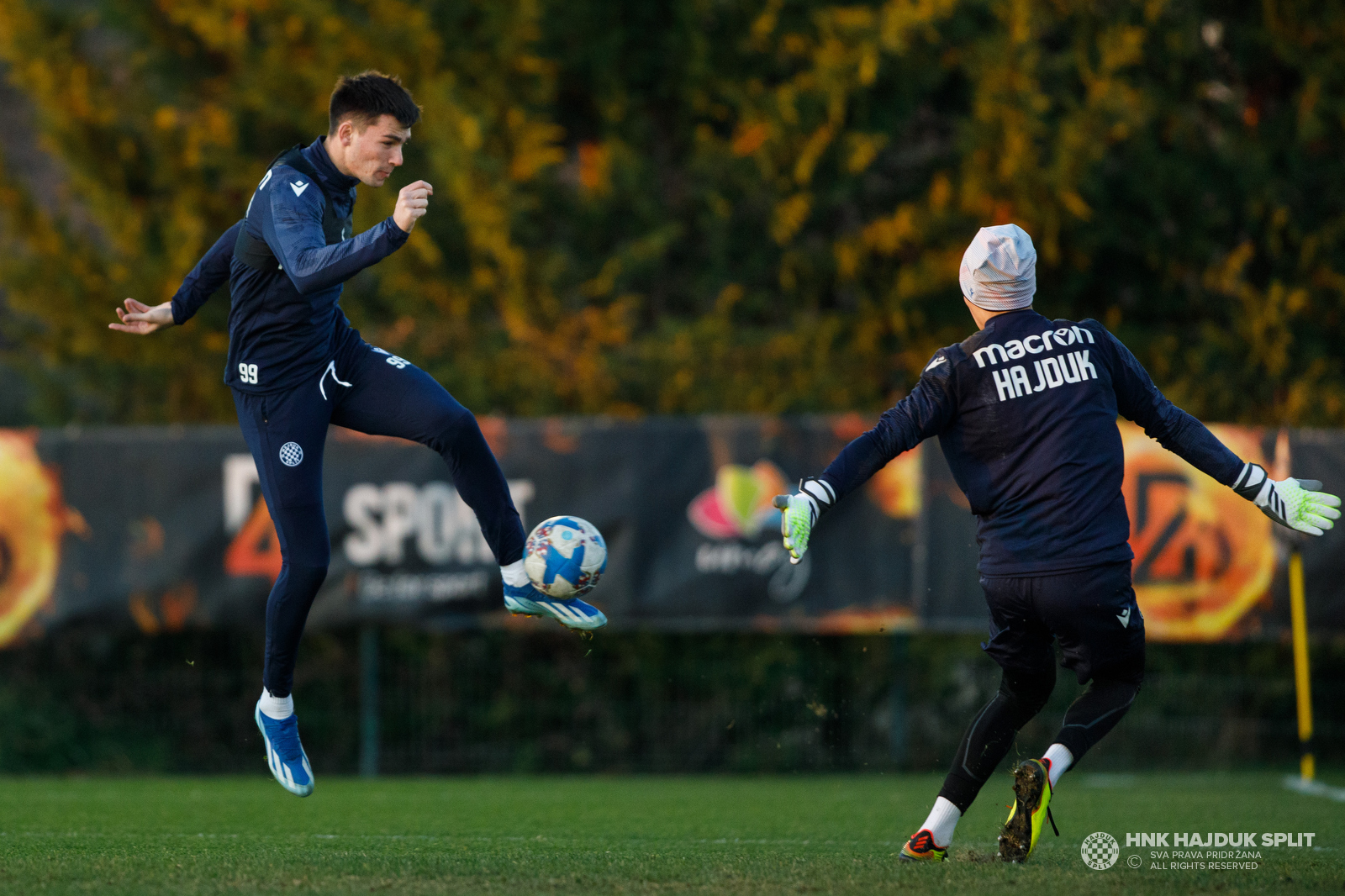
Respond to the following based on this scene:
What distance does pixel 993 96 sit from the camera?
11.8m

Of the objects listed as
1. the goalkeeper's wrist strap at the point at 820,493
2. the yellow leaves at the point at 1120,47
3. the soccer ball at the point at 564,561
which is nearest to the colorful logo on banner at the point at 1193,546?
the yellow leaves at the point at 1120,47

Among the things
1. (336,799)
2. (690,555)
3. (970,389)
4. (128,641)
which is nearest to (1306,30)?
(690,555)

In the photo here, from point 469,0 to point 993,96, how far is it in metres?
4.42

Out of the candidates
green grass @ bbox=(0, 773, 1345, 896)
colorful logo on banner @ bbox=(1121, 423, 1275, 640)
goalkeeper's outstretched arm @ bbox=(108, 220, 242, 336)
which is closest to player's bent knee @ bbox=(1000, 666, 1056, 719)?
green grass @ bbox=(0, 773, 1345, 896)

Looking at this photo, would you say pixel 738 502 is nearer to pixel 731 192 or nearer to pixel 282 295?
pixel 731 192

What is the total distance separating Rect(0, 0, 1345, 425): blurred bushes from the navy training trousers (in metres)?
5.68

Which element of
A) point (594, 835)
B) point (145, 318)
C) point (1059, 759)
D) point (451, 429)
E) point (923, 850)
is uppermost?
point (145, 318)

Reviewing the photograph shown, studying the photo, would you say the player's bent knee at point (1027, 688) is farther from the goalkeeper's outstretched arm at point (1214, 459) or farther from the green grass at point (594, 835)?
the goalkeeper's outstretched arm at point (1214, 459)

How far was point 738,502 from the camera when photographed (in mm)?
9883

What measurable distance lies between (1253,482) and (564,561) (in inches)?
99.9

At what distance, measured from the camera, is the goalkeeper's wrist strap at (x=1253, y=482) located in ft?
16.7

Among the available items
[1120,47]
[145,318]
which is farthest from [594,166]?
[145,318]

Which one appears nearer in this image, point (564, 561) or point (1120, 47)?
point (564, 561)

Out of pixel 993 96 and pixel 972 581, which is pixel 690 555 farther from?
pixel 993 96
